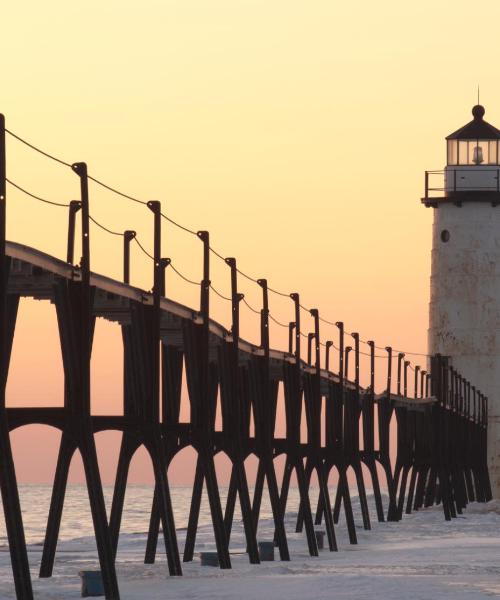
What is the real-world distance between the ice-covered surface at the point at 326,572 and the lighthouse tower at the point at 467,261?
21633 millimetres

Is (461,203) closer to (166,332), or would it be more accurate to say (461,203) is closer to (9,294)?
(166,332)

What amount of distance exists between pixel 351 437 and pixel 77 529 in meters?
15.5

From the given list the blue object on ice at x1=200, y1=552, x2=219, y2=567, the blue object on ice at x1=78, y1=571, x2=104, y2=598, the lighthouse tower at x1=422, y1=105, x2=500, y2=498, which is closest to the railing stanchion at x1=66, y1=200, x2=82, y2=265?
the blue object on ice at x1=78, y1=571, x2=104, y2=598

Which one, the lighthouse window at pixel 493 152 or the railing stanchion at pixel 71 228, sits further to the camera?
the lighthouse window at pixel 493 152

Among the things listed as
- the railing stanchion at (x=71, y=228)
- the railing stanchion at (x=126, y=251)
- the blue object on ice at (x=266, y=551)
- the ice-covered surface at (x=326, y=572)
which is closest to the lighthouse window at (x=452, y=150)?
the ice-covered surface at (x=326, y=572)

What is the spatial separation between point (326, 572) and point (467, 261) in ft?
127

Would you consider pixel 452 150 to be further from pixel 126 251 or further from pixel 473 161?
pixel 126 251

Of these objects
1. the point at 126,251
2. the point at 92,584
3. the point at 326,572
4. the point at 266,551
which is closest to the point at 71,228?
the point at 126,251

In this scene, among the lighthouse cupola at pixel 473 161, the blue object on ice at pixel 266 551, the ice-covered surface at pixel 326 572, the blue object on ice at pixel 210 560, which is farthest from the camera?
the lighthouse cupola at pixel 473 161

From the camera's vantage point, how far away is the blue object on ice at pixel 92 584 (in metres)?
19.7

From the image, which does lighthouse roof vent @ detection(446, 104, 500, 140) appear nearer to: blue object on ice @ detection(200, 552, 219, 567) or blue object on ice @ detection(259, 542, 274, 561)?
blue object on ice @ detection(259, 542, 274, 561)

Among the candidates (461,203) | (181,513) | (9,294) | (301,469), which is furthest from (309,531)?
(181,513)

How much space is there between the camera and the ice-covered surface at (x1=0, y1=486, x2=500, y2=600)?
19.7 metres

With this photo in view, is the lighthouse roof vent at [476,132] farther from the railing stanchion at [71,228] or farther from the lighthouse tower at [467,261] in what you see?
the railing stanchion at [71,228]
